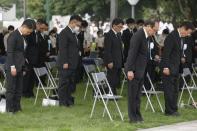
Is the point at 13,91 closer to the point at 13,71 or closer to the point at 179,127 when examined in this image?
the point at 13,71

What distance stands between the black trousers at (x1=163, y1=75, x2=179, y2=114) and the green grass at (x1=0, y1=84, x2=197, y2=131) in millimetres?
230

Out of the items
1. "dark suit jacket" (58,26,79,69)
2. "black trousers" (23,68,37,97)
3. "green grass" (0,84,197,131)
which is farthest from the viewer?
"black trousers" (23,68,37,97)

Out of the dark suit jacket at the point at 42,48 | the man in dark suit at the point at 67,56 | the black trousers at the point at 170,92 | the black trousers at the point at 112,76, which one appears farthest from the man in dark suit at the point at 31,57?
the black trousers at the point at 170,92

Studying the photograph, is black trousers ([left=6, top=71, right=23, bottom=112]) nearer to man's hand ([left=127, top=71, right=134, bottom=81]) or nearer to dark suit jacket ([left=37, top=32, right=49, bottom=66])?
man's hand ([left=127, top=71, right=134, bottom=81])

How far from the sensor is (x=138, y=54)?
39.0ft

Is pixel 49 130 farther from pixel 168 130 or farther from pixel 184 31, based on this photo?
pixel 184 31

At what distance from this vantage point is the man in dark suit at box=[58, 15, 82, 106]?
14.2 meters

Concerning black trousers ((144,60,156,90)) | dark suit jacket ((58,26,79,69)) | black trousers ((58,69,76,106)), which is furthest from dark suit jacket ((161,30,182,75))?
black trousers ((144,60,156,90))

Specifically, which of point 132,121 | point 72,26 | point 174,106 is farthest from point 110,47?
point 132,121

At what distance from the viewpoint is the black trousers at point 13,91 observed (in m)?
13.0

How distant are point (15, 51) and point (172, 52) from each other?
3.23 metres

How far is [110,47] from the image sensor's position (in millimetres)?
15375

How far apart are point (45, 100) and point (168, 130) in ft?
13.6

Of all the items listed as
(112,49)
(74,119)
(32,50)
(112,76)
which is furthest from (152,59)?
(74,119)
